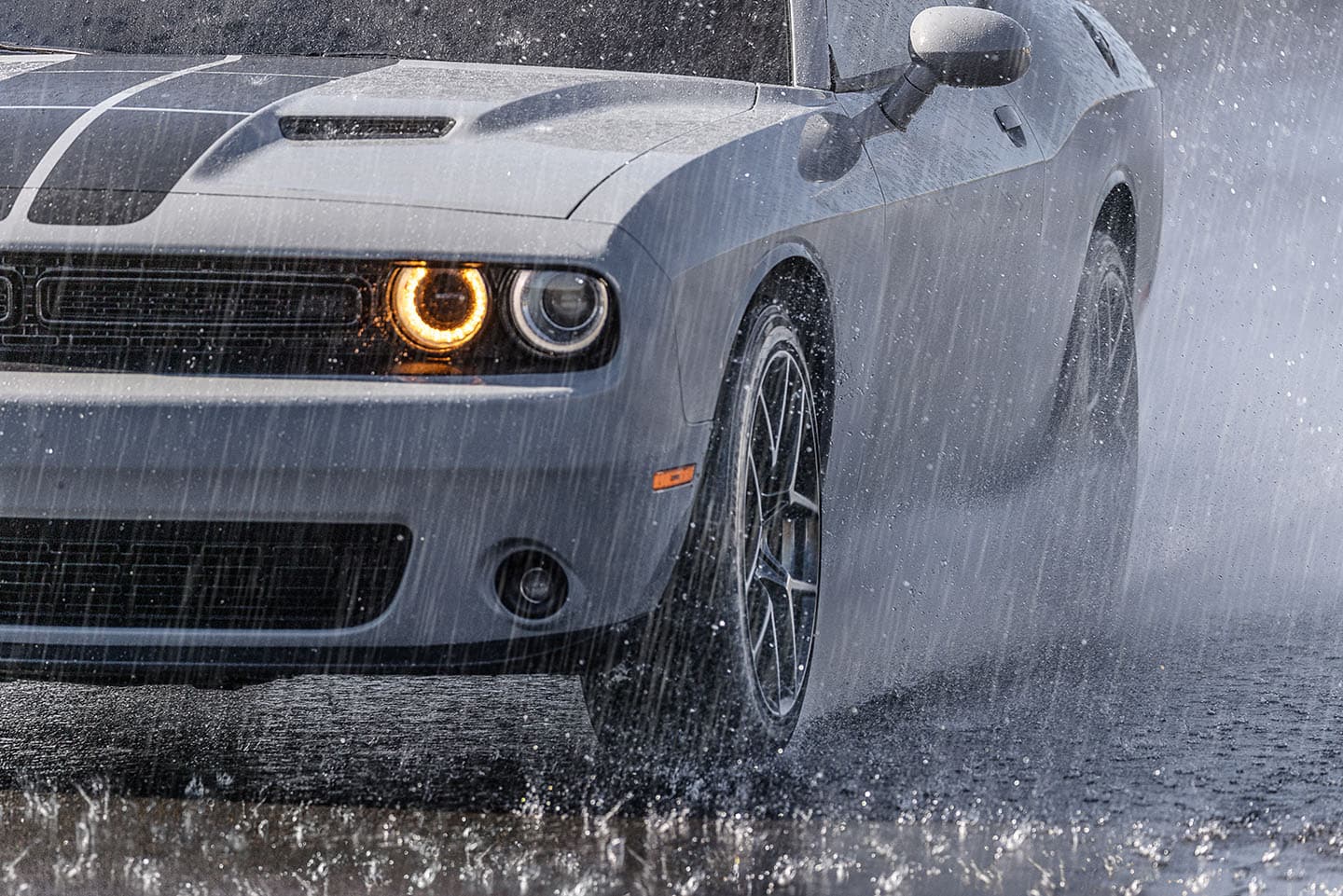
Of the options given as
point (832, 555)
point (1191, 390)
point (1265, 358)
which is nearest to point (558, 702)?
point (832, 555)

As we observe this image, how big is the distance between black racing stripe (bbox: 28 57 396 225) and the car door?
121cm

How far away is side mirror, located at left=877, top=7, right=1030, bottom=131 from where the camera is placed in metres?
4.54

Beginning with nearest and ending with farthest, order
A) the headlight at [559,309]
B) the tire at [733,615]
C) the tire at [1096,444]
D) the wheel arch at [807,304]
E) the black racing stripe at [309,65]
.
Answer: the headlight at [559,309]
the tire at [733,615]
the wheel arch at [807,304]
the black racing stripe at [309,65]
the tire at [1096,444]

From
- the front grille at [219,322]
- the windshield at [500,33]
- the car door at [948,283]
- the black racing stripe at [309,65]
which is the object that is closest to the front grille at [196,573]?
the front grille at [219,322]

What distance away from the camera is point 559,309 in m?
3.43

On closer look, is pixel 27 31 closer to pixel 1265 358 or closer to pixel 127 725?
pixel 127 725

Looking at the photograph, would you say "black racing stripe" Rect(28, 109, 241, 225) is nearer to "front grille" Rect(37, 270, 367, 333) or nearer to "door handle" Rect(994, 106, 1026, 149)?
"front grille" Rect(37, 270, 367, 333)

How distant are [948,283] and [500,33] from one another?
3.46 feet

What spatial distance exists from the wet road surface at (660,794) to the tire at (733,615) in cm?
8

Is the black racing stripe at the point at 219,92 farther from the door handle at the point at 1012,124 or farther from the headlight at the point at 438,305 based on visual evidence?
the door handle at the point at 1012,124

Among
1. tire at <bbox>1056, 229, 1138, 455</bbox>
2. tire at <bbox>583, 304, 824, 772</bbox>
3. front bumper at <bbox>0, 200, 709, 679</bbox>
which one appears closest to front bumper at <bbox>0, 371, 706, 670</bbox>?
front bumper at <bbox>0, 200, 709, 679</bbox>

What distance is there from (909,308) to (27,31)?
200 cm

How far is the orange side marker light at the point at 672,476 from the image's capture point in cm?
347

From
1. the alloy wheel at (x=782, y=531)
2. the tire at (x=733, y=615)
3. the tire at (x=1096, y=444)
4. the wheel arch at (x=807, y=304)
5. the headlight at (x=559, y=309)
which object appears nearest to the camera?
the headlight at (x=559, y=309)
